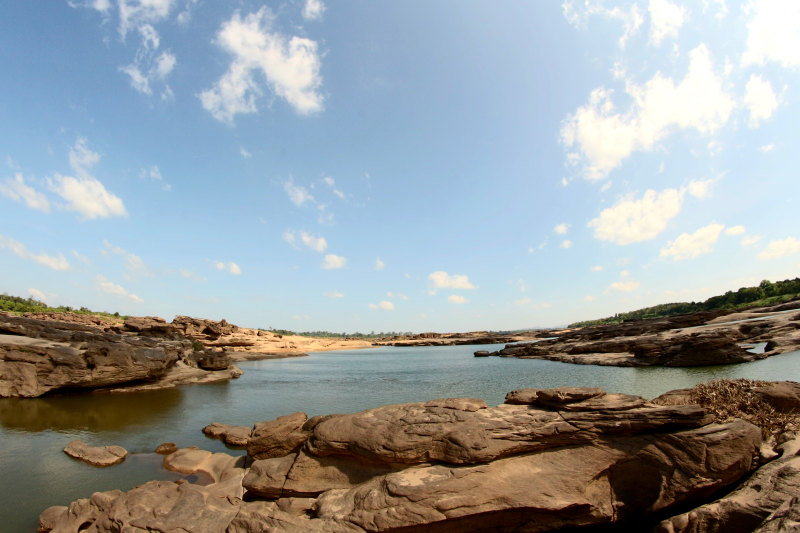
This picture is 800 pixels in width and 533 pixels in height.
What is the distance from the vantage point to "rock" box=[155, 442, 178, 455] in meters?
15.3

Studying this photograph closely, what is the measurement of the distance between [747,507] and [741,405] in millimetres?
4991

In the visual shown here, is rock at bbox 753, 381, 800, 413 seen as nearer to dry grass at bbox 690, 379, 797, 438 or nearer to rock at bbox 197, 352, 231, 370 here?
dry grass at bbox 690, 379, 797, 438

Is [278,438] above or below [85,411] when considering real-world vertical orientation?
above

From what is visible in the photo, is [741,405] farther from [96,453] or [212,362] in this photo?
[212,362]

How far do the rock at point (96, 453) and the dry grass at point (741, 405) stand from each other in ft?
72.6

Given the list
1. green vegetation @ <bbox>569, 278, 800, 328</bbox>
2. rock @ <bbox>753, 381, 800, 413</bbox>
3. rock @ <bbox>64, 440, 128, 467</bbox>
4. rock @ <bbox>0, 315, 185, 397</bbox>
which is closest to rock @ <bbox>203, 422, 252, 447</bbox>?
rock @ <bbox>64, 440, 128, 467</bbox>

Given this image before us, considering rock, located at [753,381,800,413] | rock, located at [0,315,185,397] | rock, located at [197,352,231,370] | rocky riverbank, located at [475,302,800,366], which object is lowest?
rocky riverbank, located at [475,302,800,366]

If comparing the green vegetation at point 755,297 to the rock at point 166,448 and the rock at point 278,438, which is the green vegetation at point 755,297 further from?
the rock at point 166,448

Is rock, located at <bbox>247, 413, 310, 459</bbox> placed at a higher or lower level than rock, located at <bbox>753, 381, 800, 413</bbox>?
lower

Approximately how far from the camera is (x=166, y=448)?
15.6 m

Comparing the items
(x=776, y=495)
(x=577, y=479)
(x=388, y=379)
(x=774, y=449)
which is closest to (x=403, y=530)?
(x=577, y=479)

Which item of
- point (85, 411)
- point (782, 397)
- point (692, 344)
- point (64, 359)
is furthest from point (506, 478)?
point (692, 344)

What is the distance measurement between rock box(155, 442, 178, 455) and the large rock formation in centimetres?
1547

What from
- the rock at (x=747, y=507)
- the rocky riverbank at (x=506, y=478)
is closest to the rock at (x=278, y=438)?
the rocky riverbank at (x=506, y=478)
